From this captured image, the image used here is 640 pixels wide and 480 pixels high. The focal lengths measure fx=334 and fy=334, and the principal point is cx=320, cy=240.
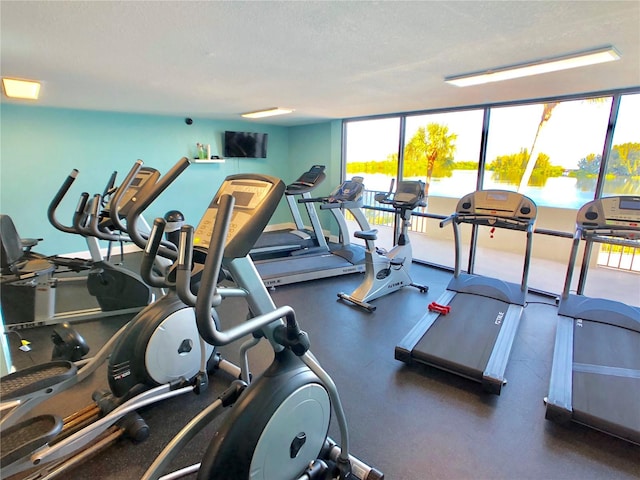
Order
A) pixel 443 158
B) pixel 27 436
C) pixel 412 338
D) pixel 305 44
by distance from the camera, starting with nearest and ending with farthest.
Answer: pixel 27 436 < pixel 305 44 < pixel 412 338 < pixel 443 158

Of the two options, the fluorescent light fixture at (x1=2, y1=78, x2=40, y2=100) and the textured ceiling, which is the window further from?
the fluorescent light fixture at (x1=2, y1=78, x2=40, y2=100)

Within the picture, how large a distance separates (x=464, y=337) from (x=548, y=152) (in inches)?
119

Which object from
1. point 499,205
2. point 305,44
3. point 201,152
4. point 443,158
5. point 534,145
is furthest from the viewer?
point 201,152

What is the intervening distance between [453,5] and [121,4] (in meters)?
1.58

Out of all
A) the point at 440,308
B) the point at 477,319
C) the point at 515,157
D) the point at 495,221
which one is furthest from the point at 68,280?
the point at 515,157

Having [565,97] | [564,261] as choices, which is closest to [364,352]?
[565,97]

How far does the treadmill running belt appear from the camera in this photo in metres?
2.51

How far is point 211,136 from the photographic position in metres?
6.49

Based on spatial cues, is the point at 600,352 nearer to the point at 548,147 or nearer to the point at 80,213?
the point at 548,147

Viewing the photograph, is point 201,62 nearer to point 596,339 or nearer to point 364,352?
point 364,352

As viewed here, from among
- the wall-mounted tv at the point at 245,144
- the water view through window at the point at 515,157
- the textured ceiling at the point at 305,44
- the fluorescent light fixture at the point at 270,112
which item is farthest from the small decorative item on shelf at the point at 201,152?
the water view through window at the point at 515,157

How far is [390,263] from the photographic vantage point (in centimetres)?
404

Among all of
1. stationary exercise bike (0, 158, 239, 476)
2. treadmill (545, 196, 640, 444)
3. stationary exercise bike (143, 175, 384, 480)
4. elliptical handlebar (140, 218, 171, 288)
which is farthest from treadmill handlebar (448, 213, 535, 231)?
elliptical handlebar (140, 218, 171, 288)

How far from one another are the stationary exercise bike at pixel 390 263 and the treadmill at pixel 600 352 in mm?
1572
